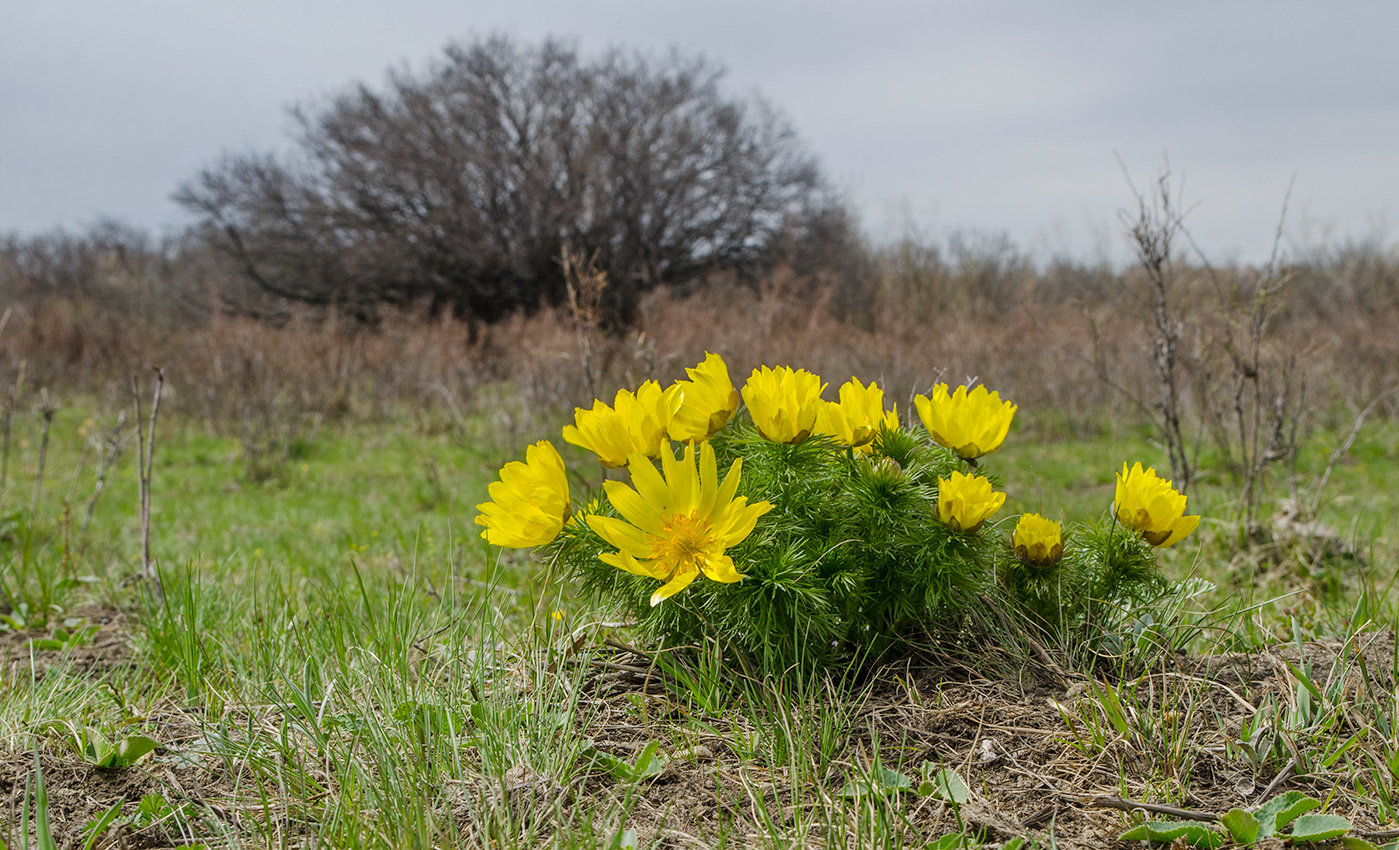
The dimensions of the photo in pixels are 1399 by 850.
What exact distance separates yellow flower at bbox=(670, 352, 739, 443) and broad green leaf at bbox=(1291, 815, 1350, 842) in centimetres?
108

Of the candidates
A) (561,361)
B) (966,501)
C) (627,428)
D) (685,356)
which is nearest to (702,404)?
(627,428)

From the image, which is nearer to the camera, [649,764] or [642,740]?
[649,764]

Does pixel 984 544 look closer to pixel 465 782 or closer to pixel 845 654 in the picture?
pixel 845 654

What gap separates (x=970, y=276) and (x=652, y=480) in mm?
18065

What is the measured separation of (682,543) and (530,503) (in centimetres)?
30

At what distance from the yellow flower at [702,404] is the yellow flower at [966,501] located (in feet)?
1.38

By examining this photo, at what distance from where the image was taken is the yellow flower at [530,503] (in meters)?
1.46

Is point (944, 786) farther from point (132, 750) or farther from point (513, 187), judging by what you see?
point (513, 187)

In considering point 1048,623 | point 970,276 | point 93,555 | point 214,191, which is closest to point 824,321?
point 970,276

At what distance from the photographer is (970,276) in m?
18.1

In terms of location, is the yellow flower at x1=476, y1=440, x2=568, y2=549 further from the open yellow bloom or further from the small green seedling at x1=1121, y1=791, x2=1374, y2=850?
the small green seedling at x1=1121, y1=791, x2=1374, y2=850

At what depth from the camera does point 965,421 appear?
1.62 meters

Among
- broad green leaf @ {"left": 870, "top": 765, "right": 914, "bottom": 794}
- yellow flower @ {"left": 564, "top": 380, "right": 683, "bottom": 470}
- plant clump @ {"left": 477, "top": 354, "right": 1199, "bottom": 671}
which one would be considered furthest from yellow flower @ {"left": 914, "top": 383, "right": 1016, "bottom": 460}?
broad green leaf @ {"left": 870, "top": 765, "right": 914, "bottom": 794}

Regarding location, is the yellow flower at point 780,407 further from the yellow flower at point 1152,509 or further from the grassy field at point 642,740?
the yellow flower at point 1152,509
